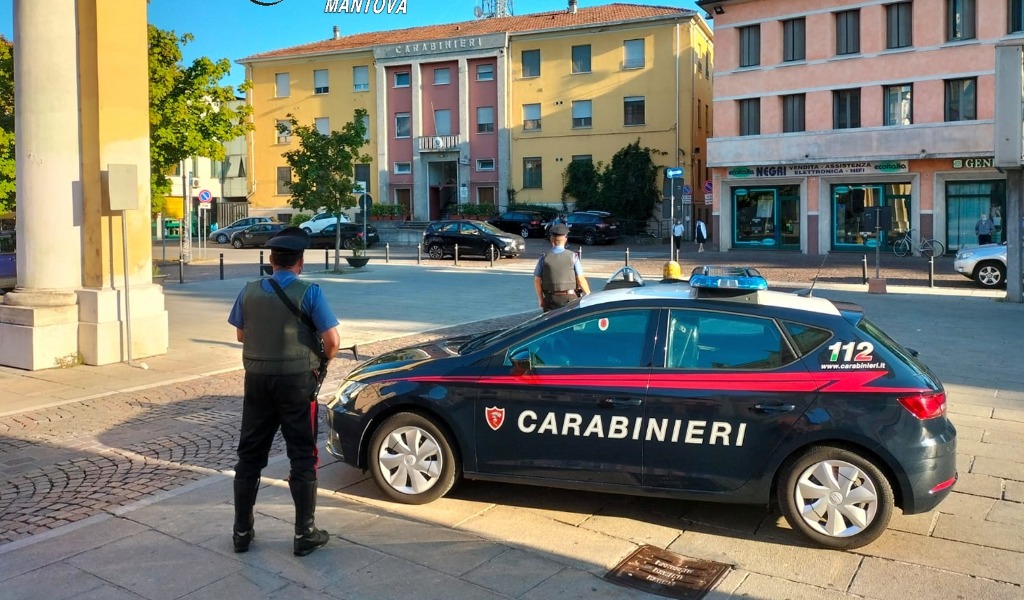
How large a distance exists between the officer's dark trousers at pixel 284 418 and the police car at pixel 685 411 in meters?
0.95

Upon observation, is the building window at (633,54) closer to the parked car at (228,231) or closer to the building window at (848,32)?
the building window at (848,32)

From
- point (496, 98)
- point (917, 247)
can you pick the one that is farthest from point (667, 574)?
point (496, 98)

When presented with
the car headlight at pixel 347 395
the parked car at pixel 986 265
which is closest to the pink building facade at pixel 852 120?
the parked car at pixel 986 265

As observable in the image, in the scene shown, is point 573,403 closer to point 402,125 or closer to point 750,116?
point 750,116

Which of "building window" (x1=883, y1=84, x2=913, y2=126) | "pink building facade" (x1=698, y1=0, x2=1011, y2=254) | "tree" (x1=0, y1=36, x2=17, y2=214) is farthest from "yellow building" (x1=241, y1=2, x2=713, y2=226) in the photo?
"tree" (x1=0, y1=36, x2=17, y2=214)

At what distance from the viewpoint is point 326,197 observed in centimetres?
2803

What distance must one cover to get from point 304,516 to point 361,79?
54220 millimetres

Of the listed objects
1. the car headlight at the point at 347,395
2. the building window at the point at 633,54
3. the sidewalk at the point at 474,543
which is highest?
the building window at the point at 633,54

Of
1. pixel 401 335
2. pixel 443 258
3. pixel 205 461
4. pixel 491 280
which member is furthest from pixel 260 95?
pixel 205 461

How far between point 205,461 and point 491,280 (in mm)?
17410

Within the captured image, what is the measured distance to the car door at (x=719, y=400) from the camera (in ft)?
16.9

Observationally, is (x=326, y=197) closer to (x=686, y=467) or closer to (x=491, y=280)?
(x=491, y=280)

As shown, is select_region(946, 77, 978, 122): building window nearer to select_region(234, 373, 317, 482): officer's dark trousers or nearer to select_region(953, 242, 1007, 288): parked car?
select_region(953, 242, 1007, 288): parked car

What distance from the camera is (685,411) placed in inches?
207
